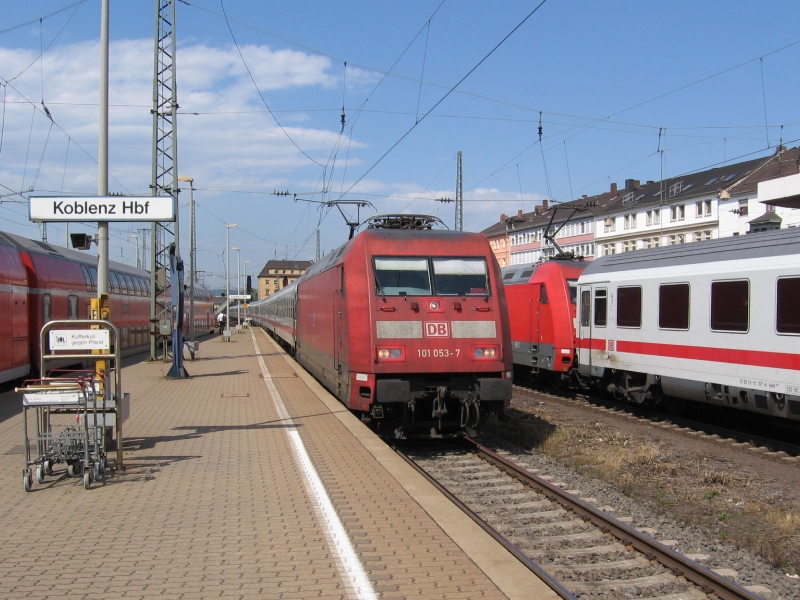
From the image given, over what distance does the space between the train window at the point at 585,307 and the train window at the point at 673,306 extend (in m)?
2.77

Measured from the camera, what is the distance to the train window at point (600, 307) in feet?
50.6

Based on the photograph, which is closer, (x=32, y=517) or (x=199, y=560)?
(x=199, y=560)

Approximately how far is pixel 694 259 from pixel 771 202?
3.20 meters

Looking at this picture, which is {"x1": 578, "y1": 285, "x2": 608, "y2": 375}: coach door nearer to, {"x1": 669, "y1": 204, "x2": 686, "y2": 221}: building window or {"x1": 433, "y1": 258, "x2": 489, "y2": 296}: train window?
{"x1": 433, "y1": 258, "x2": 489, "y2": 296}: train window

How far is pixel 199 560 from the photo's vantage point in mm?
5344

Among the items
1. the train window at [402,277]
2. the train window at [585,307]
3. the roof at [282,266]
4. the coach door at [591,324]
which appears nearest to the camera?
the train window at [402,277]

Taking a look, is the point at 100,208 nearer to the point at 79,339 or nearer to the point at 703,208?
the point at 79,339

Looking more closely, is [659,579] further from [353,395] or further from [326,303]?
[326,303]

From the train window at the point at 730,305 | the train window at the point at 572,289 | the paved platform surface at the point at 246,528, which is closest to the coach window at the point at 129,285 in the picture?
the train window at the point at 572,289

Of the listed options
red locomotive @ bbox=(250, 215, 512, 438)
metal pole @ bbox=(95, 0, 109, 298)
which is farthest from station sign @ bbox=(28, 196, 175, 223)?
red locomotive @ bbox=(250, 215, 512, 438)

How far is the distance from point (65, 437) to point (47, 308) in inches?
514

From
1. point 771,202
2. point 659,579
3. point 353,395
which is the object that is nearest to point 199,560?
point 659,579

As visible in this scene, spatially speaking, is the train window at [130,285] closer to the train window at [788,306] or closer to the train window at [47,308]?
the train window at [47,308]

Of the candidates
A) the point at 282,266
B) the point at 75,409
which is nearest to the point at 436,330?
the point at 75,409
